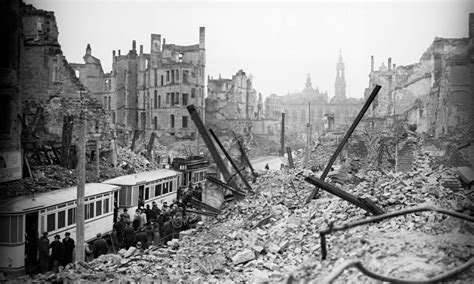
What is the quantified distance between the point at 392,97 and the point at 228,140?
37.3 feet

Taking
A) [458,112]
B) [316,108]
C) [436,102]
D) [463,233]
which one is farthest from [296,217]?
[316,108]

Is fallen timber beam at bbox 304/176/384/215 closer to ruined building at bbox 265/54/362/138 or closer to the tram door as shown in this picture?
the tram door

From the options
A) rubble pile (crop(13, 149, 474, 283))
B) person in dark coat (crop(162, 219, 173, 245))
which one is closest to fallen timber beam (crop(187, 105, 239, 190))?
rubble pile (crop(13, 149, 474, 283))

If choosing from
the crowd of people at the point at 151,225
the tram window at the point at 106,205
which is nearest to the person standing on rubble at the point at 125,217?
the crowd of people at the point at 151,225

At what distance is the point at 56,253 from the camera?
6.75m

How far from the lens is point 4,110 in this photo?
292 inches

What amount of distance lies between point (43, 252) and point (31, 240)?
0.31m

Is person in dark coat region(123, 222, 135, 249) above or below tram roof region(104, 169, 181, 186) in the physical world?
below

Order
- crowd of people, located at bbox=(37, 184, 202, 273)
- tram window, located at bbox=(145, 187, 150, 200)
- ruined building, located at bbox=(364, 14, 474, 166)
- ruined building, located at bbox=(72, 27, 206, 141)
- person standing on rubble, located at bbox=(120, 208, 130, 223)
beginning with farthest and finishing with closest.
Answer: ruined building, located at bbox=(72, 27, 206, 141) → tram window, located at bbox=(145, 187, 150, 200) → ruined building, located at bbox=(364, 14, 474, 166) → person standing on rubble, located at bbox=(120, 208, 130, 223) → crowd of people, located at bbox=(37, 184, 202, 273)

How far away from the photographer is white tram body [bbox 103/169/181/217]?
9.41 m

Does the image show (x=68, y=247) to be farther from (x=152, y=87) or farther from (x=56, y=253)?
(x=152, y=87)

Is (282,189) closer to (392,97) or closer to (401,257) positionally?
(401,257)

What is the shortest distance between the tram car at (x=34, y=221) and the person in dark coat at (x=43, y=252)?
13 cm

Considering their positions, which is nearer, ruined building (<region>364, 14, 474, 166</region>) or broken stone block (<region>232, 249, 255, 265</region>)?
broken stone block (<region>232, 249, 255, 265</region>)
